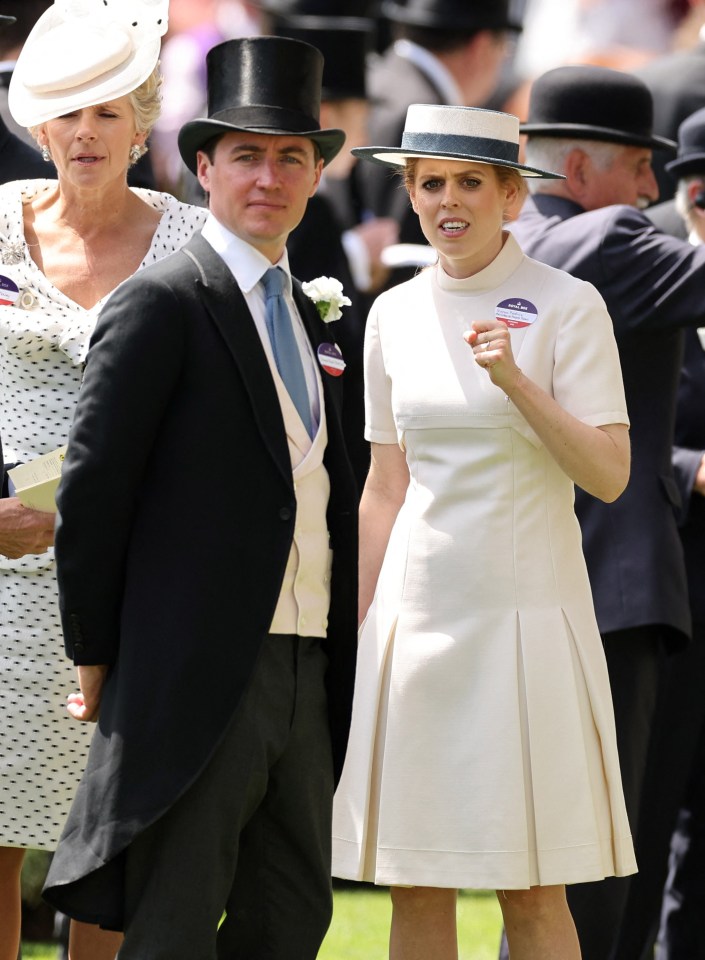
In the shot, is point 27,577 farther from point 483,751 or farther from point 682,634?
point 682,634

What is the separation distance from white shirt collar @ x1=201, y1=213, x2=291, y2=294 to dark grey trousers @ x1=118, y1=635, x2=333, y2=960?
693 millimetres

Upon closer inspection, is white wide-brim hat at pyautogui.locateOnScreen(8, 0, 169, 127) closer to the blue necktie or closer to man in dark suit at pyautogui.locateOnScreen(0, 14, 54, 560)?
the blue necktie

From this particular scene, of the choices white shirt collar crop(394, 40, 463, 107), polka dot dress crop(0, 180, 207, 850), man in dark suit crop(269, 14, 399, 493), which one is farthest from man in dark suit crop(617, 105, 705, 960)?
white shirt collar crop(394, 40, 463, 107)

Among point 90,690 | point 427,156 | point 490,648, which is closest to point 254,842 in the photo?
point 90,690

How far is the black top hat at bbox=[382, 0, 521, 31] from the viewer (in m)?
8.62

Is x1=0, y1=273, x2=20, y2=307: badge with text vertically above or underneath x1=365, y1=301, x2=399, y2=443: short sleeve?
above

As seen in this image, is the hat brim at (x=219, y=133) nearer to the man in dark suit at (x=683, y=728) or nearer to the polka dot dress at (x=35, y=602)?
the polka dot dress at (x=35, y=602)

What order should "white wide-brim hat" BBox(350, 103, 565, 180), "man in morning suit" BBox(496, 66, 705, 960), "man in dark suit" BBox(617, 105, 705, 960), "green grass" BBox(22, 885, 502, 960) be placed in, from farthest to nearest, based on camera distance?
"green grass" BBox(22, 885, 502, 960), "man in dark suit" BBox(617, 105, 705, 960), "man in morning suit" BBox(496, 66, 705, 960), "white wide-brim hat" BBox(350, 103, 565, 180)

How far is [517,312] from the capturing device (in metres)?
4.06

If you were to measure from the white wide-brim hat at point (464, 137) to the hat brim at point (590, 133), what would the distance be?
3.09 feet

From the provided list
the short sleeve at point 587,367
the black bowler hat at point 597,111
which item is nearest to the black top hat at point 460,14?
the black bowler hat at point 597,111

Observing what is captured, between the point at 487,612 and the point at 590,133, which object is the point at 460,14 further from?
the point at 487,612

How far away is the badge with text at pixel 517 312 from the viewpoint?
13.3 feet

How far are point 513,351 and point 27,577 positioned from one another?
119 centimetres
